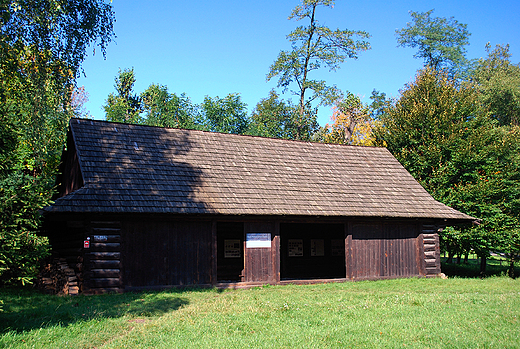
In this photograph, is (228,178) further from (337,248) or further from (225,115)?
(225,115)

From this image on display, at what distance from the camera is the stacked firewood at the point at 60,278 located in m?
14.4

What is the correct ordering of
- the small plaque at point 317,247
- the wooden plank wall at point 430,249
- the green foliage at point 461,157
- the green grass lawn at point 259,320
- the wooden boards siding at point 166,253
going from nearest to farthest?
the green grass lawn at point 259,320 < the wooden boards siding at point 166,253 < the wooden plank wall at point 430,249 < the small plaque at point 317,247 < the green foliage at point 461,157

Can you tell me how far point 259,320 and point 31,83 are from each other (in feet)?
31.4

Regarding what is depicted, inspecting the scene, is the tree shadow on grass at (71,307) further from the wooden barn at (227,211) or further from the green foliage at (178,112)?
the green foliage at (178,112)

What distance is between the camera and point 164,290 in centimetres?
1527

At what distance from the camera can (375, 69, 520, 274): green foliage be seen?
23.7 m

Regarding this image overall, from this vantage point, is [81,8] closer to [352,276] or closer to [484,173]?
[352,276]

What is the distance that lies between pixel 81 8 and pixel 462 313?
46.9ft

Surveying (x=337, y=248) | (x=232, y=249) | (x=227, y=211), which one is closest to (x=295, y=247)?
(x=337, y=248)

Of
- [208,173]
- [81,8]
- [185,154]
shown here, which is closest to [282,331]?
[208,173]

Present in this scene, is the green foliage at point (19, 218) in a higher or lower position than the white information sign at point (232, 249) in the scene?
higher

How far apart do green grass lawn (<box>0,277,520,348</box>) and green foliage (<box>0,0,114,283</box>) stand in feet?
4.35

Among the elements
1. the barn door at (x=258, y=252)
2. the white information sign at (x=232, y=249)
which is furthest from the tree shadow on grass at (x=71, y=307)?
the white information sign at (x=232, y=249)

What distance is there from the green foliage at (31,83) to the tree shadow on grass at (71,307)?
A: 82cm
